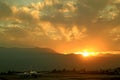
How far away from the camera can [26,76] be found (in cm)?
12300

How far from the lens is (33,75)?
126 metres

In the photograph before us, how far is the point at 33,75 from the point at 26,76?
11.6 feet
